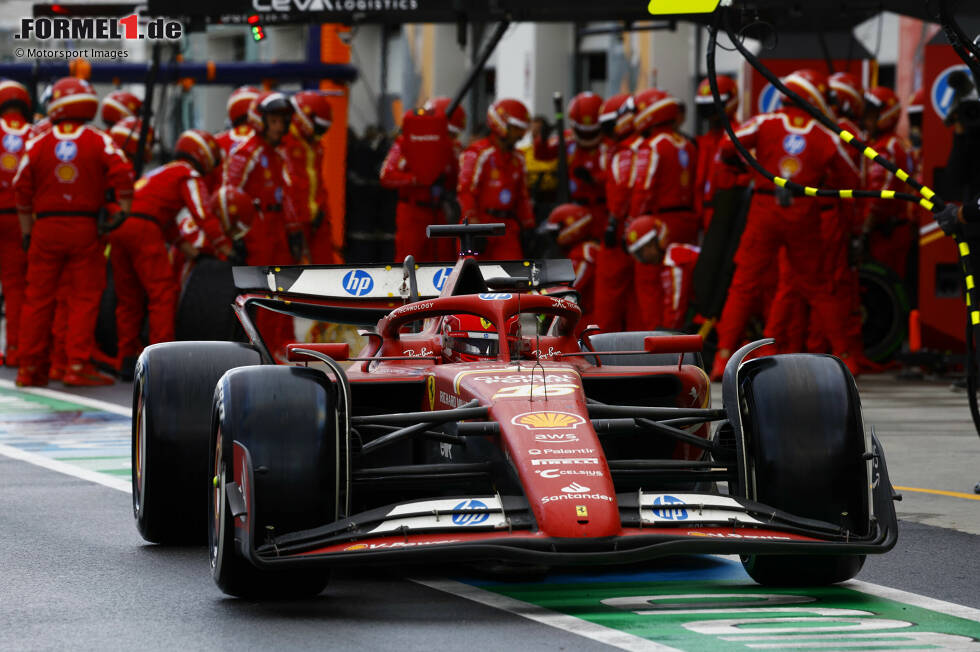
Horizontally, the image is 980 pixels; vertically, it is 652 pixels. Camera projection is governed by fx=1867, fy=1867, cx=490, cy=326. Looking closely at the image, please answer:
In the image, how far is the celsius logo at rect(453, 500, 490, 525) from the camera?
5746mm

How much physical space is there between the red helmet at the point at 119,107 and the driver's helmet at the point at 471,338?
40.1 ft

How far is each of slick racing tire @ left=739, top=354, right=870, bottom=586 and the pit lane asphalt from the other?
41cm

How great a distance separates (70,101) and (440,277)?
20.3 feet

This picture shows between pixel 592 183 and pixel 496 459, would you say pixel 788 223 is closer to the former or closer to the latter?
pixel 592 183

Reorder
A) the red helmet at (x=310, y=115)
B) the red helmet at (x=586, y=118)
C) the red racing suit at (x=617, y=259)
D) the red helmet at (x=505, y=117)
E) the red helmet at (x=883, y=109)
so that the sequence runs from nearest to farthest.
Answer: the red racing suit at (x=617, y=259)
the red helmet at (x=310, y=115)
the red helmet at (x=505, y=117)
the red helmet at (x=883, y=109)
the red helmet at (x=586, y=118)

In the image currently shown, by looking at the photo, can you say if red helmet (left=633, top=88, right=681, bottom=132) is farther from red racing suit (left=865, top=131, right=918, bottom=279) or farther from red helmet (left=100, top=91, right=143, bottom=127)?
red helmet (left=100, top=91, right=143, bottom=127)

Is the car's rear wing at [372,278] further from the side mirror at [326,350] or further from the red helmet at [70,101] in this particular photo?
the red helmet at [70,101]

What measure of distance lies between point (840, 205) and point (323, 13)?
4.25 m

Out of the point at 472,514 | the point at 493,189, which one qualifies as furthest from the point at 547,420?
the point at 493,189

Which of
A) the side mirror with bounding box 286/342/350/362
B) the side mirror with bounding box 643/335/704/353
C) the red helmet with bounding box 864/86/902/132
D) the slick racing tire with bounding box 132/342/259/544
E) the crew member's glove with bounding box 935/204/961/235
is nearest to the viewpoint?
the side mirror with bounding box 286/342/350/362

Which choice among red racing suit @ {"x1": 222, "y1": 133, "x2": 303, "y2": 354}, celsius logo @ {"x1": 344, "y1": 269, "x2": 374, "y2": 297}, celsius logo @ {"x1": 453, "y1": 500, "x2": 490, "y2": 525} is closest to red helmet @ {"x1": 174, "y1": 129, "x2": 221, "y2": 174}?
red racing suit @ {"x1": 222, "y1": 133, "x2": 303, "y2": 354}

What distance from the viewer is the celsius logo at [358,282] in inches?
348

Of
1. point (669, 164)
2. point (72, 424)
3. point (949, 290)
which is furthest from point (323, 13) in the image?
point (949, 290)

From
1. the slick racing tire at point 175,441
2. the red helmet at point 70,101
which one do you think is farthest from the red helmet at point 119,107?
the slick racing tire at point 175,441
